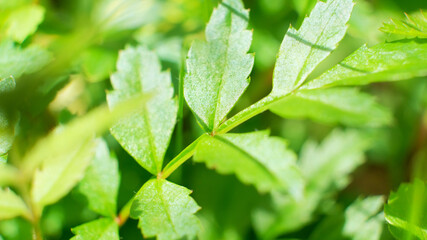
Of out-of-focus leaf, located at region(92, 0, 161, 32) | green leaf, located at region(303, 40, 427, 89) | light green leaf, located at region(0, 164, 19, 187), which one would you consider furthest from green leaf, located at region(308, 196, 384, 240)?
out-of-focus leaf, located at region(92, 0, 161, 32)

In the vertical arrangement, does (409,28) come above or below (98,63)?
below

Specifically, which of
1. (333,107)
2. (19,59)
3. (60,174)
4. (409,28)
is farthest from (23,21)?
(409,28)

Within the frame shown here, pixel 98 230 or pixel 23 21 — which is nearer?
pixel 98 230

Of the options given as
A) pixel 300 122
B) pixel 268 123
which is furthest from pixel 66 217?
pixel 300 122

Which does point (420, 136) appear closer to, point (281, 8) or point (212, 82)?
point (281, 8)

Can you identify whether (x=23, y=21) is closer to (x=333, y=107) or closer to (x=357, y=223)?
(x=333, y=107)

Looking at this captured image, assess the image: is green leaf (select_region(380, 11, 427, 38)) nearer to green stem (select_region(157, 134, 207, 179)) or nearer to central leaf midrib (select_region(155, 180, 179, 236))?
green stem (select_region(157, 134, 207, 179))

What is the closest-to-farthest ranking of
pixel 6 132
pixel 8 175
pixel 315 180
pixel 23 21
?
pixel 8 175
pixel 6 132
pixel 23 21
pixel 315 180
